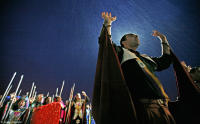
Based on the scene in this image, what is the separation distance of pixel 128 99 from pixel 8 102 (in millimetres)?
7785

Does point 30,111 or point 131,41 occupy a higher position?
point 131,41

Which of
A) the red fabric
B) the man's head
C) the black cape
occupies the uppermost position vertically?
the man's head

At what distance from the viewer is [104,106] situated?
949mm

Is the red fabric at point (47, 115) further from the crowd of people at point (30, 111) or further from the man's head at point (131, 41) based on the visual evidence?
the man's head at point (131, 41)

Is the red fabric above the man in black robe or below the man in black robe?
below

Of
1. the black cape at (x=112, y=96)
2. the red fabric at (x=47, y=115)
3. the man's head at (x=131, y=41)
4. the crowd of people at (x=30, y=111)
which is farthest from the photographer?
the crowd of people at (x=30, y=111)

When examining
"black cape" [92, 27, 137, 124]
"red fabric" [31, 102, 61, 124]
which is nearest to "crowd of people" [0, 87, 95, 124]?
"red fabric" [31, 102, 61, 124]

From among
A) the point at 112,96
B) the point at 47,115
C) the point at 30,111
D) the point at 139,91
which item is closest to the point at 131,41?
the point at 139,91

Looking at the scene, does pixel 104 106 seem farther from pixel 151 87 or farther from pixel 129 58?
pixel 129 58

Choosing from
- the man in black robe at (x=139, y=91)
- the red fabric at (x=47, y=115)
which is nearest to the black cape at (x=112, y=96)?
the man in black robe at (x=139, y=91)

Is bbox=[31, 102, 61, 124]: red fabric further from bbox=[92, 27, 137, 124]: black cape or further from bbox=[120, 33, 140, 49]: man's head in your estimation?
bbox=[120, 33, 140, 49]: man's head

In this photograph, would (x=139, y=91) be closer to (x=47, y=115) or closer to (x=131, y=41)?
(x=131, y=41)

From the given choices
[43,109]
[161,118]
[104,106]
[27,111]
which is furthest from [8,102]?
[161,118]

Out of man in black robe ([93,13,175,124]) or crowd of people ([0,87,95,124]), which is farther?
crowd of people ([0,87,95,124])
